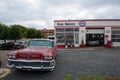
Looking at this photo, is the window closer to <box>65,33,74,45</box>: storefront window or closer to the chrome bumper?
<box>65,33,74,45</box>: storefront window

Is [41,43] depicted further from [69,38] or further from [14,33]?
[14,33]

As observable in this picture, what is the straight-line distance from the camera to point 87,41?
42.2 meters

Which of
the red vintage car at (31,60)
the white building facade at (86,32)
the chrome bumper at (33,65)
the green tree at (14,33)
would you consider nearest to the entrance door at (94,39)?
the white building facade at (86,32)

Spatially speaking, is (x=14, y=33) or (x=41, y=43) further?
(x=14, y=33)

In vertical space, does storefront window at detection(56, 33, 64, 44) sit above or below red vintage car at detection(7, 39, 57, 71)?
above

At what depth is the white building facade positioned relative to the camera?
41469 millimetres

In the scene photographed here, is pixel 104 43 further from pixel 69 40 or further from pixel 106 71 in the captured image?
pixel 106 71

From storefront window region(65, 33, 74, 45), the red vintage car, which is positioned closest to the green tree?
storefront window region(65, 33, 74, 45)

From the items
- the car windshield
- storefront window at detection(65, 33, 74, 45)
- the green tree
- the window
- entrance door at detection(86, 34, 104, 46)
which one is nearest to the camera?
the car windshield

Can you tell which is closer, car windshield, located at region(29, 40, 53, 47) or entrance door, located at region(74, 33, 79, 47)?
car windshield, located at region(29, 40, 53, 47)

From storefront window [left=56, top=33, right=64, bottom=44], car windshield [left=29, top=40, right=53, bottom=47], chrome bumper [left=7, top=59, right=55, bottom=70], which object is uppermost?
storefront window [left=56, top=33, right=64, bottom=44]

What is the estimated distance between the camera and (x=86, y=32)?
41781 millimetres

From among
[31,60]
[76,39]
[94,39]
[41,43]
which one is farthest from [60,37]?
[31,60]

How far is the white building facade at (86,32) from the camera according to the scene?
41469 millimetres
